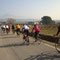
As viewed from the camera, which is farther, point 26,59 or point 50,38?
point 50,38

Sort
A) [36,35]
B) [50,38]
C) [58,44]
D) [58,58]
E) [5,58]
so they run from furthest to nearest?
[50,38], [36,35], [58,44], [5,58], [58,58]

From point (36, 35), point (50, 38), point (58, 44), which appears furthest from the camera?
point (50, 38)

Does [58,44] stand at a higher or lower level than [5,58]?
higher

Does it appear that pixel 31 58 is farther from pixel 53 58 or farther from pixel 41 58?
pixel 53 58

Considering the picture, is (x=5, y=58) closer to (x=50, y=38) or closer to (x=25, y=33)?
(x=25, y=33)

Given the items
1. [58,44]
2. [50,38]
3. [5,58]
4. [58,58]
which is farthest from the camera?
[50,38]

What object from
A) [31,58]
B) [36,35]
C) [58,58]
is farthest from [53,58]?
[36,35]

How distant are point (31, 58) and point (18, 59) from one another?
2.26 feet

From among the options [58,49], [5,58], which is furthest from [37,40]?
[5,58]

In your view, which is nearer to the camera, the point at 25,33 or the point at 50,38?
the point at 25,33

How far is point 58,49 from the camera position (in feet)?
34.4

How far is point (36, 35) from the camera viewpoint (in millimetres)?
15367

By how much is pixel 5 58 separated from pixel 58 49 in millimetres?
3191

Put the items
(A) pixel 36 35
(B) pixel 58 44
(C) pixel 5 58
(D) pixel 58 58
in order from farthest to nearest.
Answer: (A) pixel 36 35, (B) pixel 58 44, (C) pixel 5 58, (D) pixel 58 58
